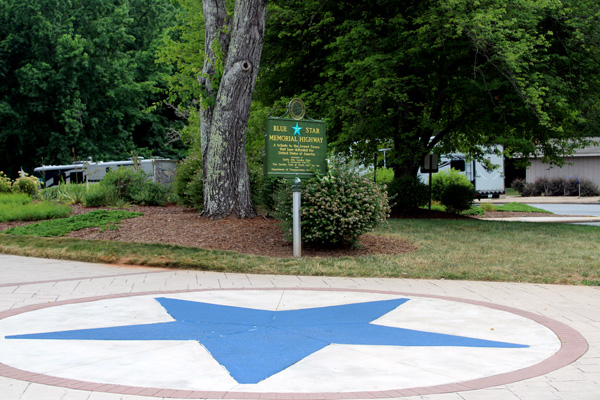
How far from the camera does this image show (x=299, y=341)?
5910 mm

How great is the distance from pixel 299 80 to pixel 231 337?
1665 cm

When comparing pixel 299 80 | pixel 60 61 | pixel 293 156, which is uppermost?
pixel 60 61

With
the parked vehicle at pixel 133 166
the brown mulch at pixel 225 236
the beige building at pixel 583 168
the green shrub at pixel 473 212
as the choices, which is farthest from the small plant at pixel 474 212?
the beige building at pixel 583 168

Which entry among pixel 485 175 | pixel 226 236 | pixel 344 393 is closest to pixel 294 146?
pixel 226 236

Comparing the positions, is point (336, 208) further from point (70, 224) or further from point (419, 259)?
point (70, 224)

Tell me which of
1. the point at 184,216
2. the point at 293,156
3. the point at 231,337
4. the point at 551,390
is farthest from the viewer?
the point at 184,216

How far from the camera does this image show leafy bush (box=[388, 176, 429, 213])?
822 inches

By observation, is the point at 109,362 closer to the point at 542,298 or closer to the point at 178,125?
the point at 542,298

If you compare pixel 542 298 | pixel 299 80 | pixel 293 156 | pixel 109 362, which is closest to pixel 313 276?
pixel 293 156

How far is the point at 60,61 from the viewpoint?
39281 millimetres

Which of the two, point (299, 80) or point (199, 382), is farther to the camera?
point (299, 80)

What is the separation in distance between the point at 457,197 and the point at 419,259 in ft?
40.8

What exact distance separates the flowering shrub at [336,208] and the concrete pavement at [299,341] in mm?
1945

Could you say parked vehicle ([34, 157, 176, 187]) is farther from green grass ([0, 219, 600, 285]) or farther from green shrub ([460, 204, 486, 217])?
green shrub ([460, 204, 486, 217])
